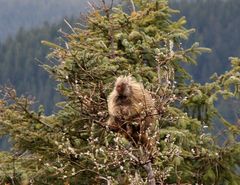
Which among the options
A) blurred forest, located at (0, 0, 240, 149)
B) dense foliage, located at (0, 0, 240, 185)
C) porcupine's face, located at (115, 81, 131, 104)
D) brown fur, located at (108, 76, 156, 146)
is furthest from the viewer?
blurred forest, located at (0, 0, 240, 149)

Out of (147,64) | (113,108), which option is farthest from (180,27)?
(113,108)

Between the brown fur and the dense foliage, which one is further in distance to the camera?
the dense foliage

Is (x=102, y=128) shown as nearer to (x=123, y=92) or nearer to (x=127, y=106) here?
(x=123, y=92)

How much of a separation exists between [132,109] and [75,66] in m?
2.54

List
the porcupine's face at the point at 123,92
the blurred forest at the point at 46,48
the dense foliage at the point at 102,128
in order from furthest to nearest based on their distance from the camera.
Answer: the blurred forest at the point at 46,48 < the dense foliage at the point at 102,128 < the porcupine's face at the point at 123,92

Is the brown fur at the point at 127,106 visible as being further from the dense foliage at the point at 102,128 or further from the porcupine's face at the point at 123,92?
the dense foliage at the point at 102,128

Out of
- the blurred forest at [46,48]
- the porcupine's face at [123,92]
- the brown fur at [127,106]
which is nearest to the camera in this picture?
the brown fur at [127,106]

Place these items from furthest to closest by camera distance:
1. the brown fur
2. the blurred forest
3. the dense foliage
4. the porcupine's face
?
the blurred forest → the dense foliage → the porcupine's face → the brown fur

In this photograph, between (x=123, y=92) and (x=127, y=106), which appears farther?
(x=123, y=92)

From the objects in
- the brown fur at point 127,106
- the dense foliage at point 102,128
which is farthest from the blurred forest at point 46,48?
the brown fur at point 127,106

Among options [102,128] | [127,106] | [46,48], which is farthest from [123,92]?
[46,48]

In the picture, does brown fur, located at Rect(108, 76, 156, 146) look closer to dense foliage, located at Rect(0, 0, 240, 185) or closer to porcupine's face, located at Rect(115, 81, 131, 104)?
porcupine's face, located at Rect(115, 81, 131, 104)

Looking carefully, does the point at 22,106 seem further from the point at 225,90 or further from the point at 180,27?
the point at 180,27

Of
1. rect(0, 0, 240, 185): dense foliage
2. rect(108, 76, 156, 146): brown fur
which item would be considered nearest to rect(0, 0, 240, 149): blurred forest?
rect(0, 0, 240, 185): dense foliage
